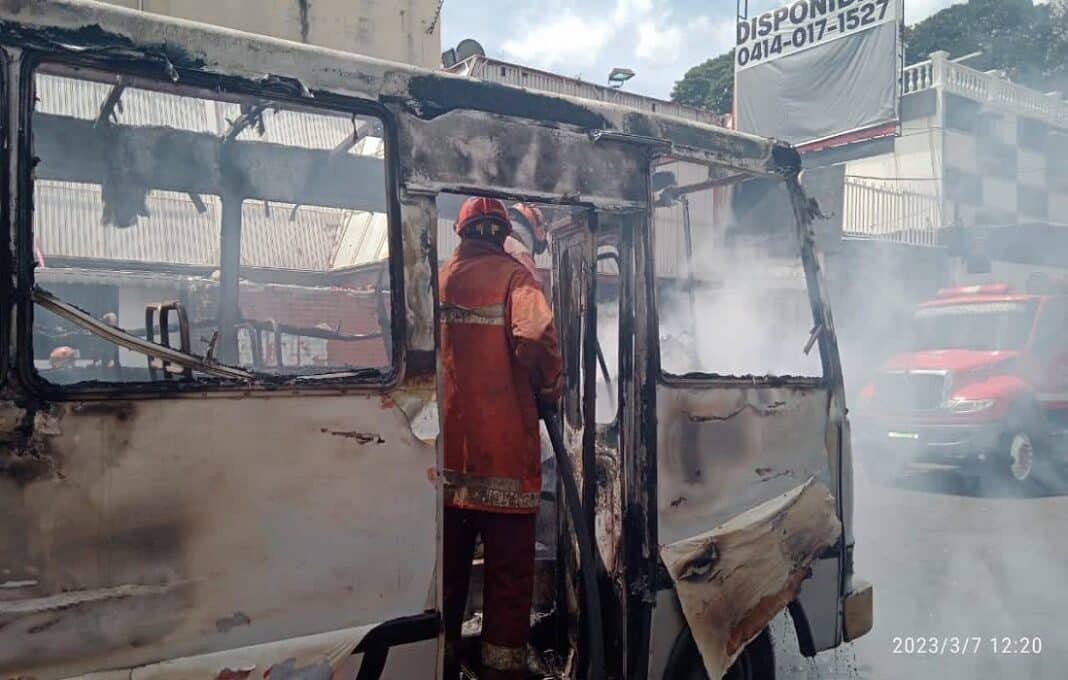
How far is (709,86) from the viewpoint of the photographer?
37.2 m

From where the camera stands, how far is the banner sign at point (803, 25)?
19312 mm

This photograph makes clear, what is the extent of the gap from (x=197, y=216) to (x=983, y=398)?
10011 mm

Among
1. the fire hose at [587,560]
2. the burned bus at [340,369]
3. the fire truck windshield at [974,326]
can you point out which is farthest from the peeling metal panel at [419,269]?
the fire truck windshield at [974,326]

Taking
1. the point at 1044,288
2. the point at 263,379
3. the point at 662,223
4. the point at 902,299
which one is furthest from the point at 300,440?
the point at 902,299

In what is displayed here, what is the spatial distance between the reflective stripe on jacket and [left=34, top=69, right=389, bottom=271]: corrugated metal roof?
1.60 feet

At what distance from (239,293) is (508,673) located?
1734 millimetres

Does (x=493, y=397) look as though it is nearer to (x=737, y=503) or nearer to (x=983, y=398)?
(x=737, y=503)

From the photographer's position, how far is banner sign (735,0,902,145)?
1897 centimetres

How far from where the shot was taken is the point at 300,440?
229cm

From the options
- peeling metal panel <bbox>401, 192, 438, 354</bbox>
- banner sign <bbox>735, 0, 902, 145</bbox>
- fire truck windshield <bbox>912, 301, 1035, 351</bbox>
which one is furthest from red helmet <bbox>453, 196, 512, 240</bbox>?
banner sign <bbox>735, 0, 902, 145</bbox>

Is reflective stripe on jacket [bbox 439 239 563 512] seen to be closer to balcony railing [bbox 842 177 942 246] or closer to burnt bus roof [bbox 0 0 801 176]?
burnt bus roof [bbox 0 0 801 176]

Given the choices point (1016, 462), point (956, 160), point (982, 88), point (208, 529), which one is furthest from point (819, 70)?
point (208, 529)

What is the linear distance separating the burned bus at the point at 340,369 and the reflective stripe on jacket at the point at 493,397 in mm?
289

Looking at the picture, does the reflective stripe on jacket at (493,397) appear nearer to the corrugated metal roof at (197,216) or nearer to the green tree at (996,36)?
the corrugated metal roof at (197,216)
